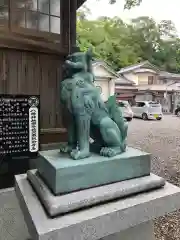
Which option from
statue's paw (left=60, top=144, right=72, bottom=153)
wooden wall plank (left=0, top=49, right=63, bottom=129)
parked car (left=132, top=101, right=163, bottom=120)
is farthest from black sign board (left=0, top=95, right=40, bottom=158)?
parked car (left=132, top=101, right=163, bottom=120)

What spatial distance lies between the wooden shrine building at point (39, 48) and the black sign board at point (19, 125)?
0.80ft

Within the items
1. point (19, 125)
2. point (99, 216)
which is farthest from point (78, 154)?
point (19, 125)

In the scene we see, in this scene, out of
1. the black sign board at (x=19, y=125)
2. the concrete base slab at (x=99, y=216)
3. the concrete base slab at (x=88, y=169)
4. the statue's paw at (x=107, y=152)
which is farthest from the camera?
the black sign board at (x=19, y=125)

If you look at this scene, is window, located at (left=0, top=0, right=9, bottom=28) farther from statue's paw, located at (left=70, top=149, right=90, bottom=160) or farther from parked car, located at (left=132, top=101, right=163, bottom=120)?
parked car, located at (left=132, top=101, right=163, bottom=120)

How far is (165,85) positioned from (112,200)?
19.1m

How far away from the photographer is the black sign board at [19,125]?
250 centimetres

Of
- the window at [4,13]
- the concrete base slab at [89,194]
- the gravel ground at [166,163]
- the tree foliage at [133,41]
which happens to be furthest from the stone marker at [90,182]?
the tree foliage at [133,41]

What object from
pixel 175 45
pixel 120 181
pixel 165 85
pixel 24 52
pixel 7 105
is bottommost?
pixel 120 181

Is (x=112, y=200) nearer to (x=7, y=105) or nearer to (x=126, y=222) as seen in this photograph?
(x=126, y=222)

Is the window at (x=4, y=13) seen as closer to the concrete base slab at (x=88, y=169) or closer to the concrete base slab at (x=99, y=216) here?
the concrete base slab at (x=88, y=169)

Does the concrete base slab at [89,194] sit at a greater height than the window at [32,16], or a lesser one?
lesser

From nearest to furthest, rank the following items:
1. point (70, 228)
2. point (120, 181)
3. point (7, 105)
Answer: point (70, 228)
point (120, 181)
point (7, 105)

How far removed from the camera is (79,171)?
39.6 inches

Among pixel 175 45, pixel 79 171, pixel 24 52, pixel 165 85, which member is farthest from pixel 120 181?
pixel 175 45
